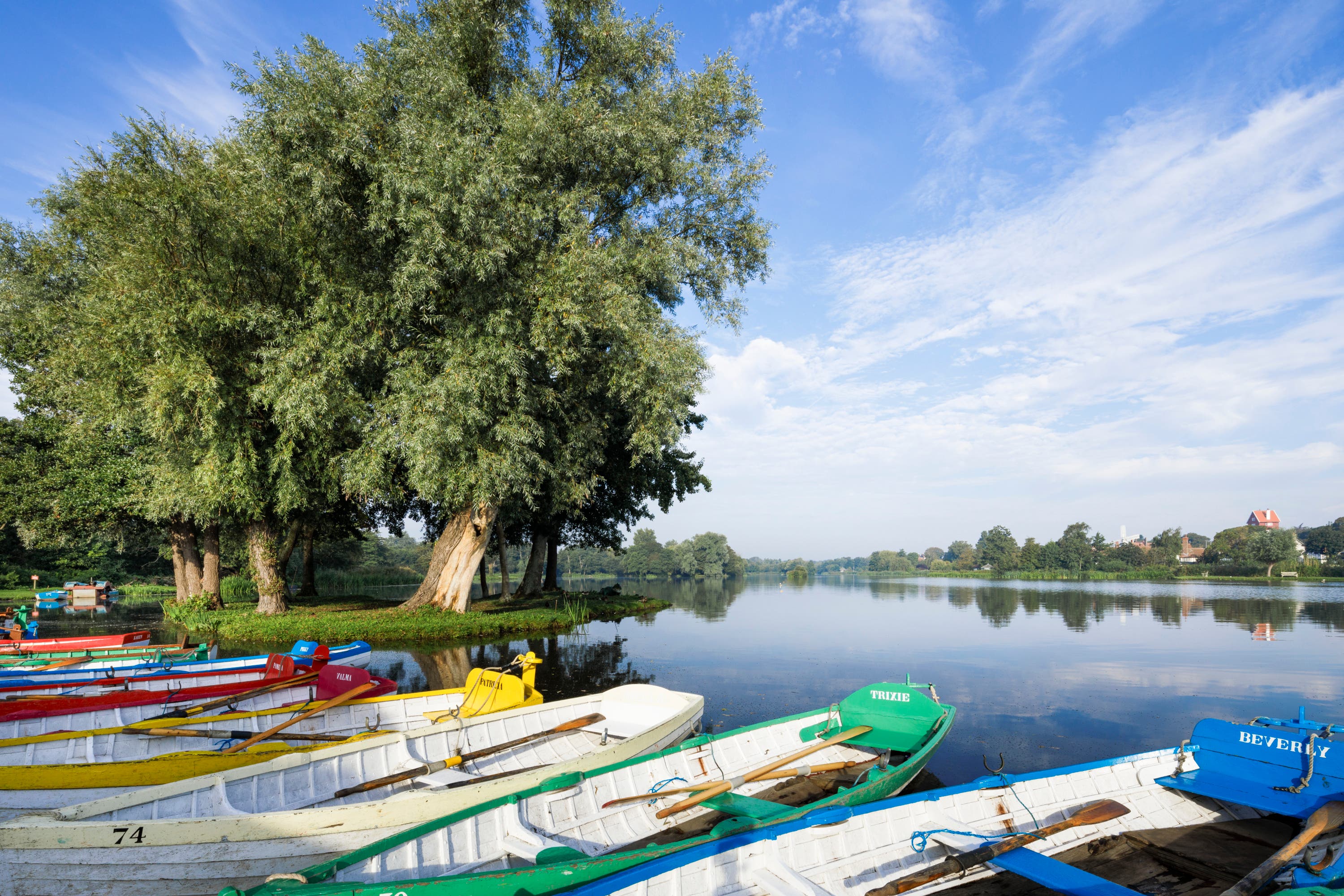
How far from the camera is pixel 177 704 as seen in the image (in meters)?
9.48

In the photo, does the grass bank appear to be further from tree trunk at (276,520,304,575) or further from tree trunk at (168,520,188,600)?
tree trunk at (276,520,304,575)

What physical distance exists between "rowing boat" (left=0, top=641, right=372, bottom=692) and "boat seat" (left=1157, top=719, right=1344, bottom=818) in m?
11.7

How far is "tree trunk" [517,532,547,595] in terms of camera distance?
33.6 metres

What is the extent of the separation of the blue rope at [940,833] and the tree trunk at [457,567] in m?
17.9

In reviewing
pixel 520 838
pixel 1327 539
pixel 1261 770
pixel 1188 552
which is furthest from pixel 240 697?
pixel 1188 552

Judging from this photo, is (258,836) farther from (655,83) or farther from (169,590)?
(169,590)

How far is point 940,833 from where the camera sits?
5.83 m

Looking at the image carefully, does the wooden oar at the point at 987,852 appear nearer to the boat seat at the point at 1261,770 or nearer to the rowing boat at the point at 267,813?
the boat seat at the point at 1261,770

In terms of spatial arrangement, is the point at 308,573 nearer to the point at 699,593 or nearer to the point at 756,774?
the point at 756,774

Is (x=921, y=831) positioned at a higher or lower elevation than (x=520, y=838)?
lower

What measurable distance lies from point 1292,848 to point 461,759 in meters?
7.63

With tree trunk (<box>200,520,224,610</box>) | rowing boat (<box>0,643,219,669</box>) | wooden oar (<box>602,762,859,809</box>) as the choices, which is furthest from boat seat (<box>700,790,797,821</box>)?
tree trunk (<box>200,520,224,610</box>)

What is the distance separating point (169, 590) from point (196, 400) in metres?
33.4

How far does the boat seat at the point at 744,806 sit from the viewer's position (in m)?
5.64
